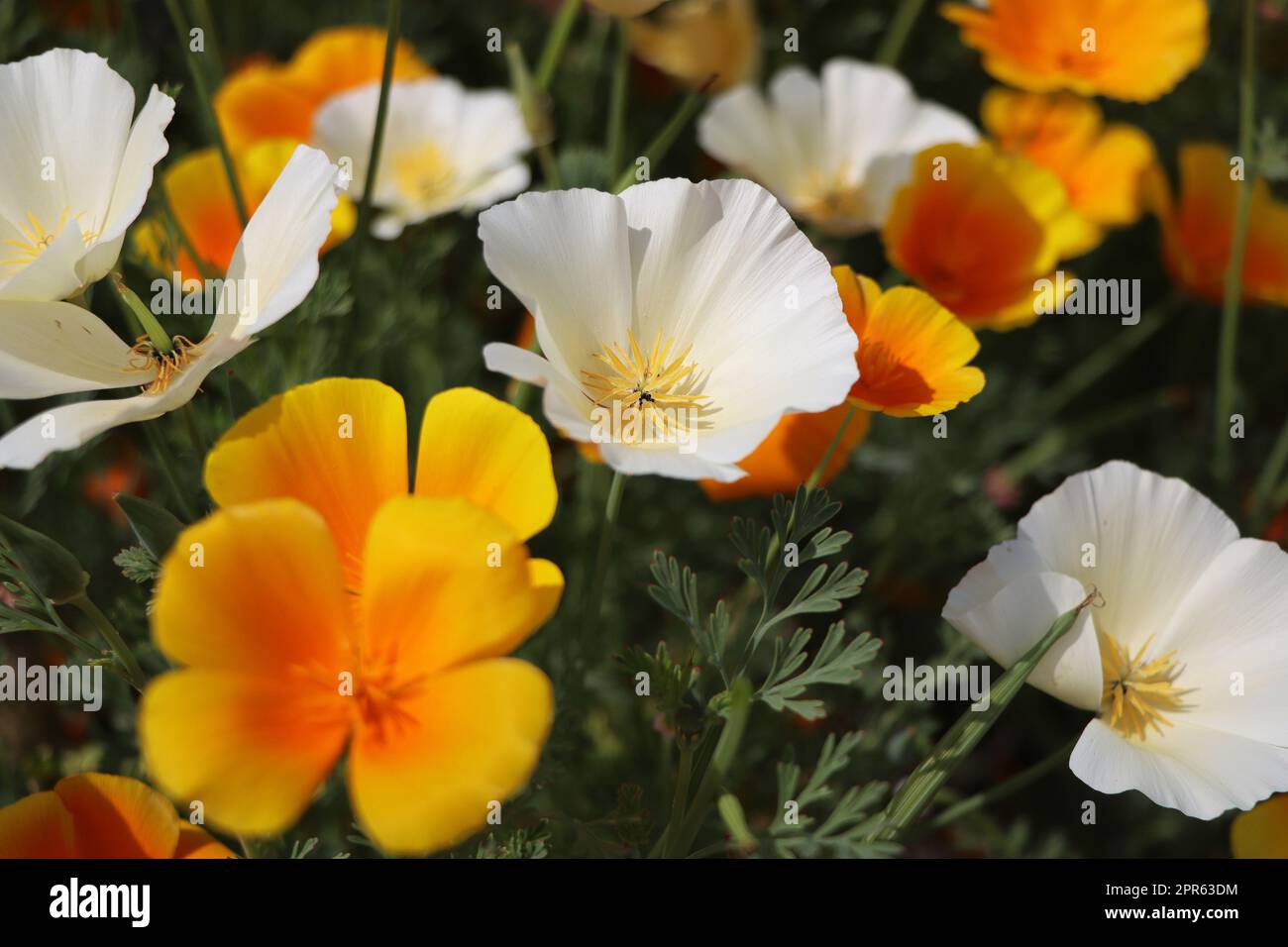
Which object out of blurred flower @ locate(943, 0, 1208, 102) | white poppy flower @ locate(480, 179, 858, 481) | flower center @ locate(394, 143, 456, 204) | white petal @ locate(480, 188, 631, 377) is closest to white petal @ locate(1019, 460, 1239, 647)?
white poppy flower @ locate(480, 179, 858, 481)

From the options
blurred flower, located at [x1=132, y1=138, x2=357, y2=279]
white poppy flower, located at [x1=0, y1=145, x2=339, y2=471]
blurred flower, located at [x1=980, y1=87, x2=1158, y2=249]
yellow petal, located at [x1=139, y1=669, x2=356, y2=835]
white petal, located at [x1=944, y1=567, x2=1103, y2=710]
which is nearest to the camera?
yellow petal, located at [x1=139, y1=669, x2=356, y2=835]

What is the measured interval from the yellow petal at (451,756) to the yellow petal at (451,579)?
0.02 m

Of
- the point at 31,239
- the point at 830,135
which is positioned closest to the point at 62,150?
the point at 31,239

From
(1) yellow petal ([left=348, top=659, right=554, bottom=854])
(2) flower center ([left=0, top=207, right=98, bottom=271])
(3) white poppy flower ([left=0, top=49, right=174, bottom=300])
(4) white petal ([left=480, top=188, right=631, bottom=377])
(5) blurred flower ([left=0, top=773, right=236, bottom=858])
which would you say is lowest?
(5) blurred flower ([left=0, top=773, right=236, bottom=858])

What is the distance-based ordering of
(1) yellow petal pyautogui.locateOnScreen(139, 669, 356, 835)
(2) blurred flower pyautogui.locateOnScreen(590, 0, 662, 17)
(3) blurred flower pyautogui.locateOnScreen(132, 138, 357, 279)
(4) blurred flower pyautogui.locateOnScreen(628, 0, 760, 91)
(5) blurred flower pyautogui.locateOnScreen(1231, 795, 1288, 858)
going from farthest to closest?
(4) blurred flower pyautogui.locateOnScreen(628, 0, 760, 91)
(3) blurred flower pyautogui.locateOnScreen(132, 138, 357, 279)
(2) blurred flower pyautogui.locateOnScreen(590, 0, 662, 17)
(5) blurred flower pyautogui.locateOnScreen(1231, 795, 1288, 858)
(1) yellow petal pyautogui.locateOnScreen(139, 669, 356, 835)

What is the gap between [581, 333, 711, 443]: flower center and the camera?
3.17ft

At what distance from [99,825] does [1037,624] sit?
0.77 m

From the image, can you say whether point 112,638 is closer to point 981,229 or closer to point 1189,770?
point 1189,770

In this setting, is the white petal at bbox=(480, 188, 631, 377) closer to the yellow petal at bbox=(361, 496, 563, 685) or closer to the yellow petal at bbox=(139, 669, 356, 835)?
the yellow petal at bbox=(361, 496, 563, 685)

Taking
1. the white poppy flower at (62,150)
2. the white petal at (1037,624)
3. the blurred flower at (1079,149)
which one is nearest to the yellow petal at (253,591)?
the white poppy flower at (62,150)

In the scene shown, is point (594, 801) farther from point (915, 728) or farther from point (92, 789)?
point (92, 789)

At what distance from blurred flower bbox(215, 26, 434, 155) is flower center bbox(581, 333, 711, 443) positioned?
0.73 meters

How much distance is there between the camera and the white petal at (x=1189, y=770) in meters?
0.88
